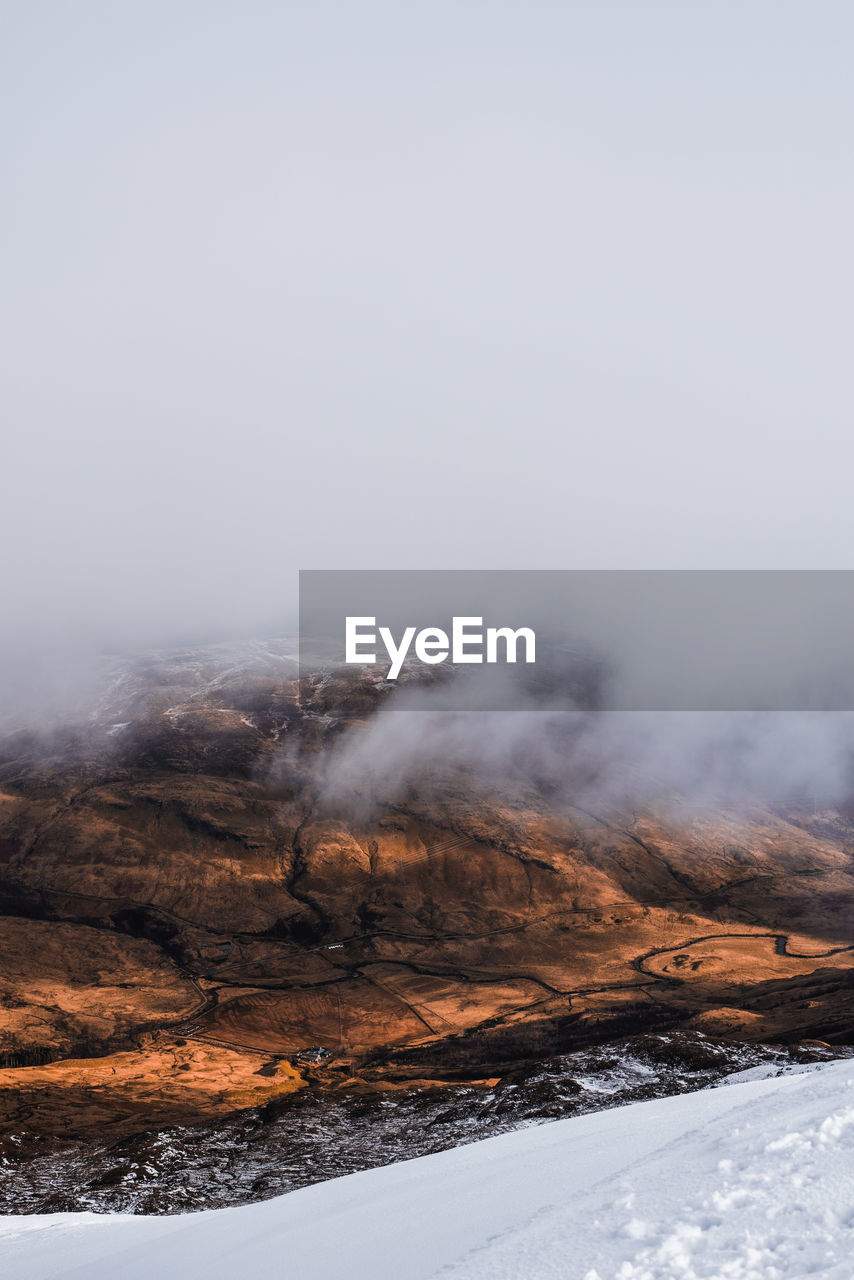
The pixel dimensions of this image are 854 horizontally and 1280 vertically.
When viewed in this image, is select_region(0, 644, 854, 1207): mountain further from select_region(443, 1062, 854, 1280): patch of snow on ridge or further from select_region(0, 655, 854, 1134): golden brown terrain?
select_region(443, 1062, 854, 1280): patch of snow on ridge

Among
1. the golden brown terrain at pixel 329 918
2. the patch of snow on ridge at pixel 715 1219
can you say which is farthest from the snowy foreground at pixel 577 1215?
the golden brown terrain at pixel 329 918

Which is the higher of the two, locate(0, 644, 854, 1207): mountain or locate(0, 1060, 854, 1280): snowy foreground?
locate(0, 1060, 854, 1280): snowy foreground

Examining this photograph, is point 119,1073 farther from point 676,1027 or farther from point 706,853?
point 706,853

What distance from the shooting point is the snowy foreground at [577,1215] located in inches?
218

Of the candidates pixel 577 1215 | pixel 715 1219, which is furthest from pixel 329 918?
pixel 715 1219

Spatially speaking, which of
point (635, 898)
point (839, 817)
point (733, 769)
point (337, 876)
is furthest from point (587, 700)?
point (337, 876)

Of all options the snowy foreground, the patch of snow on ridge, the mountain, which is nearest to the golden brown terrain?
the mountain

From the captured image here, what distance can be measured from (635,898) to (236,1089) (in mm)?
37620

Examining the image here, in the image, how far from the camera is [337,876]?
66.6 meters

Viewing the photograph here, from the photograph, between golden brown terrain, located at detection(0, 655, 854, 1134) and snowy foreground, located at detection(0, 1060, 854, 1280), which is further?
golden brown terrain, located at detection(0, 655, 854, 1134)

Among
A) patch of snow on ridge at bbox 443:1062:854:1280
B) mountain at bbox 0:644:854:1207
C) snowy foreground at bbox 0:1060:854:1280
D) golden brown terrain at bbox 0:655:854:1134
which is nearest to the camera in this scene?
patch of snow on ridge at bbox 443:1062:854:1280

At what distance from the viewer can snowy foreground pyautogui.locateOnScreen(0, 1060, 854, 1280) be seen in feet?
18.2

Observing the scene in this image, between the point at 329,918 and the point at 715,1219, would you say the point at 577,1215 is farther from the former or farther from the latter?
the point at 329,918

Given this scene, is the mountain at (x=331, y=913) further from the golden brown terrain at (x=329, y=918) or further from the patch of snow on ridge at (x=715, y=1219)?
the patch of snow on ridge at (x=715, y=1219)
